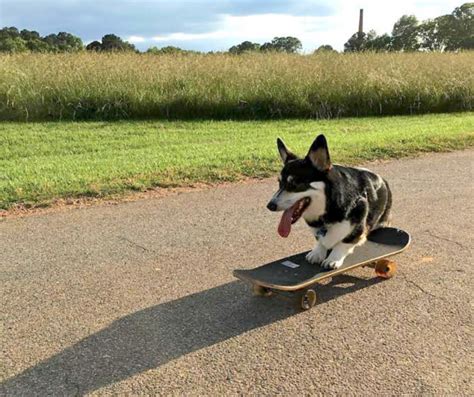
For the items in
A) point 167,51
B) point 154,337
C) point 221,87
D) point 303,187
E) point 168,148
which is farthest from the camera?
point 167,51

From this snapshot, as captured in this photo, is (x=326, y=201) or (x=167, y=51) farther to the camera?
(x=167, y=51)

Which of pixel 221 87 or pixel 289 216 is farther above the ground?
pixel 221 87

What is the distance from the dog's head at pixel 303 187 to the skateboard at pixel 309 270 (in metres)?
0.34

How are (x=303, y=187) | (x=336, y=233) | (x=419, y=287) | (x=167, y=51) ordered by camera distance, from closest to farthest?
(x=303, y=187), (x=336, y=233), (x=419, y=287), (x=167, y=51)

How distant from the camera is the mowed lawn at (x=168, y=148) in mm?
6410

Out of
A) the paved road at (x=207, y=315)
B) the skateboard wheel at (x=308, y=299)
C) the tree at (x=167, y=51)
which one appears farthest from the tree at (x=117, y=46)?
the skateboard wheel at (x=308, y=299)

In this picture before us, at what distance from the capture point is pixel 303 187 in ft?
11.1

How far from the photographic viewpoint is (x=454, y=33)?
56.5 metres

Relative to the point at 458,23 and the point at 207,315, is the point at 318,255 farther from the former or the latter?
the point at 458,23

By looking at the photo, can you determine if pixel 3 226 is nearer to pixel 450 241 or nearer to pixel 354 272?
pixel 354 272

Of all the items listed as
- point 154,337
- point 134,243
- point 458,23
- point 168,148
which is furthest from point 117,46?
point 458,23

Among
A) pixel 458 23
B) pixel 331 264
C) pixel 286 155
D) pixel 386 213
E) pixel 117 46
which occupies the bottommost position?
pixel 331 264

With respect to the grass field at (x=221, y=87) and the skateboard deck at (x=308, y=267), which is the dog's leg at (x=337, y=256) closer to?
the skateboard deck at (x=308, y=267)

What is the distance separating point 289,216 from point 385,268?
41.7 inches
